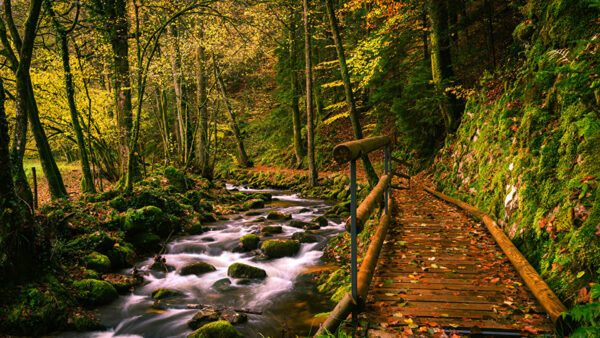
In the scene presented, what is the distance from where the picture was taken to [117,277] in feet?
22.5

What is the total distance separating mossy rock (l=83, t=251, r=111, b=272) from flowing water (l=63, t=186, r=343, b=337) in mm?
917

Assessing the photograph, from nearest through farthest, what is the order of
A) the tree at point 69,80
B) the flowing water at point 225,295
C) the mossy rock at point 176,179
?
the flowing water at point 225,295, the tree at point 69,80, the mossy rock at point 176,179

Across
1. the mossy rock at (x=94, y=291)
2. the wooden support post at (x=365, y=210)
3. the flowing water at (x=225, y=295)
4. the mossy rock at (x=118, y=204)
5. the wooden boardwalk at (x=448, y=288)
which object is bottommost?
the flowing water at (x=225, y=295)

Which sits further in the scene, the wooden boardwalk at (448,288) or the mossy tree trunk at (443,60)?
the mossy tree trunk at (443,60)

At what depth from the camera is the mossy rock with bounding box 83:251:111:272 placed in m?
6.68

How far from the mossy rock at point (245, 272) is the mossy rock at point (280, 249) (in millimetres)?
950

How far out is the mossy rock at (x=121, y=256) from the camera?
7.39m

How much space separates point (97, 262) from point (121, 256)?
74 centimetres

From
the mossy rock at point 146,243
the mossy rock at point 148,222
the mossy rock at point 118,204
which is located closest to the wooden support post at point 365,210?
the mossy rock at point 146,243

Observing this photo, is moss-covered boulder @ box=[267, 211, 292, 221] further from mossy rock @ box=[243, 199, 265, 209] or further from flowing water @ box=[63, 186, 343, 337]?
mossy rock @ box=[243, 199, 265, 209]

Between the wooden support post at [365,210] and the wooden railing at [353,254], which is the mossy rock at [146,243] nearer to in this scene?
the wooden support post at [365,210]

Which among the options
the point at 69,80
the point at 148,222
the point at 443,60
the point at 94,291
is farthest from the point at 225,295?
the point at 443,60

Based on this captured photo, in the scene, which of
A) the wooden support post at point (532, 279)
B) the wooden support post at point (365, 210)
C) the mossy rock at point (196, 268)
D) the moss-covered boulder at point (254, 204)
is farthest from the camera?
the moss-covered boulder at point (254, 204)

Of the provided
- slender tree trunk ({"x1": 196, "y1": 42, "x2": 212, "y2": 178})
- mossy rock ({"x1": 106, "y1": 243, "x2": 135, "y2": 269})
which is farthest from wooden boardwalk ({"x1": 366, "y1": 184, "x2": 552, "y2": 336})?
slender tree trunk ({"x1": 196, "y1": 42, "x2": 212, "y2": 178})
